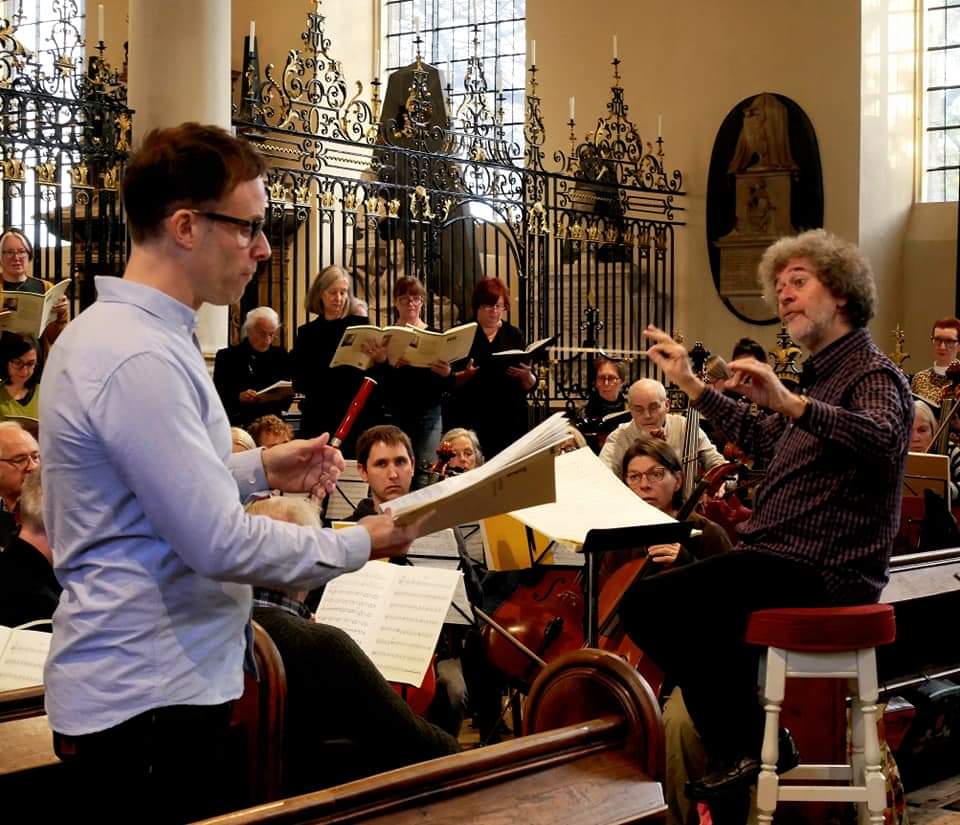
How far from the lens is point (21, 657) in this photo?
2.94m

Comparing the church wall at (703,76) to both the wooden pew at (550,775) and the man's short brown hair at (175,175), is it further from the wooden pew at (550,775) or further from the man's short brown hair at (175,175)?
the man's short brown hair at (175,175)

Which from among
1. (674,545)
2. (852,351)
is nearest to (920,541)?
(674,545)

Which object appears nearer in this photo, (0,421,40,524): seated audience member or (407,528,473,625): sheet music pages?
(407,528,473,625): sheet music pages

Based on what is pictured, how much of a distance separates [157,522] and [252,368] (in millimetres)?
5342

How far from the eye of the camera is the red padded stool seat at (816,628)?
336cm

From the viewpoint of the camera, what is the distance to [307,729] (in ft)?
10.3

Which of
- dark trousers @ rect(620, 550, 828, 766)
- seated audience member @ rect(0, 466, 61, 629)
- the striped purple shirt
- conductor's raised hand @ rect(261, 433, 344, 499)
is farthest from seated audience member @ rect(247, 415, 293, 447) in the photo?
conductor's raised hand @ rect(261, 433, 344, 499)

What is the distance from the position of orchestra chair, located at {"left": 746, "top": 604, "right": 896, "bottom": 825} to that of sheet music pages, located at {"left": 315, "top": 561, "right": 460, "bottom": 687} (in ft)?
2.69

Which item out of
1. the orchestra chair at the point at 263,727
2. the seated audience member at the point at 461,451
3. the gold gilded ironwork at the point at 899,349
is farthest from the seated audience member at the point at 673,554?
the gold gilded ironwork at the point at 899,349

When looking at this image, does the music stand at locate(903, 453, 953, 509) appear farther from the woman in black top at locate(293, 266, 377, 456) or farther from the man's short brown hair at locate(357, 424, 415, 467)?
the woman in black top at locate(293, 266, 377, 456)

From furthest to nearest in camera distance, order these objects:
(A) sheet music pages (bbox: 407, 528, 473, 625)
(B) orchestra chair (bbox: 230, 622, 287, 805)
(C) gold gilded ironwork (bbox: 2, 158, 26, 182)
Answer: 1. (C) gold gilded ironwork (bbox: 2, 158, 26, 182)
2. (A) sheet music pages (bbox: 407, 528, 473, 625)
3. (B) orchestra chair (bbox: 230, 622, 287, 805)

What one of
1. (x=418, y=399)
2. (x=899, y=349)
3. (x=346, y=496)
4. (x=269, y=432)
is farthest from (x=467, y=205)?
(x=346, y=496)

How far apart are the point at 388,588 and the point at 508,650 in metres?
0.77

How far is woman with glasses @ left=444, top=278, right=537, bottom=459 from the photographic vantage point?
7.47 meters
